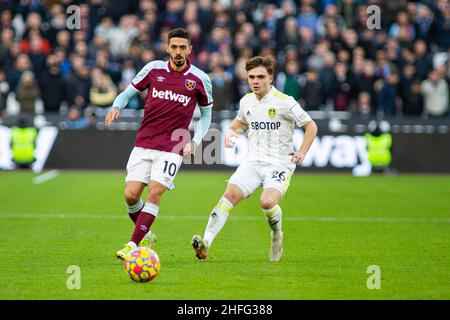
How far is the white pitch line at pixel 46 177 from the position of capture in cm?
2024

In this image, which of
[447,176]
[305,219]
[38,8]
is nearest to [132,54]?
[38,8]

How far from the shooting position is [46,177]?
21109 mm

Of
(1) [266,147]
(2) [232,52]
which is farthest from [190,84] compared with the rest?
(2) [232,52]

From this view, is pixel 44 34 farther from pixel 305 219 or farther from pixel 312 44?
pixel 305 219

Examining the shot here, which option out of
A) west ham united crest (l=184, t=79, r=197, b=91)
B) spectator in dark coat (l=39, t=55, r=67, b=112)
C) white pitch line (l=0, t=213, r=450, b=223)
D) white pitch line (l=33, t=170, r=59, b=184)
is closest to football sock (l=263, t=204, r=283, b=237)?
west ham united crest (l=184, t=79, r=197, b=91)

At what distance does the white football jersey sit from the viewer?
10266mm

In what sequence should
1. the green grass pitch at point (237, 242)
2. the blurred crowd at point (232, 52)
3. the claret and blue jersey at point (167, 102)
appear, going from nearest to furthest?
the green grass pitch at point (237, 242) → the claret and blue jersey at point (167, 102) → the blurred crowd at point (232, 52)

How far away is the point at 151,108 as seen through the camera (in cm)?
1024

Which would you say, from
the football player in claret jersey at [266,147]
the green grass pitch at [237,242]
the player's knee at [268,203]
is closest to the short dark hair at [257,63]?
the football player in claret jersey at [266,147]

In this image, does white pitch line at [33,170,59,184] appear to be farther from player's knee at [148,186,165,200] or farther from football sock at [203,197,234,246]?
football sock at [203,197,234,246]

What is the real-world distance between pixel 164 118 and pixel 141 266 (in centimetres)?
212

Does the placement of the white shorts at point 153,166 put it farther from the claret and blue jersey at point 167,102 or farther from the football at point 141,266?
the football at point 141,266

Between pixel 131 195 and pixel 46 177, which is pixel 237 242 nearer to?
pixel 131 195
